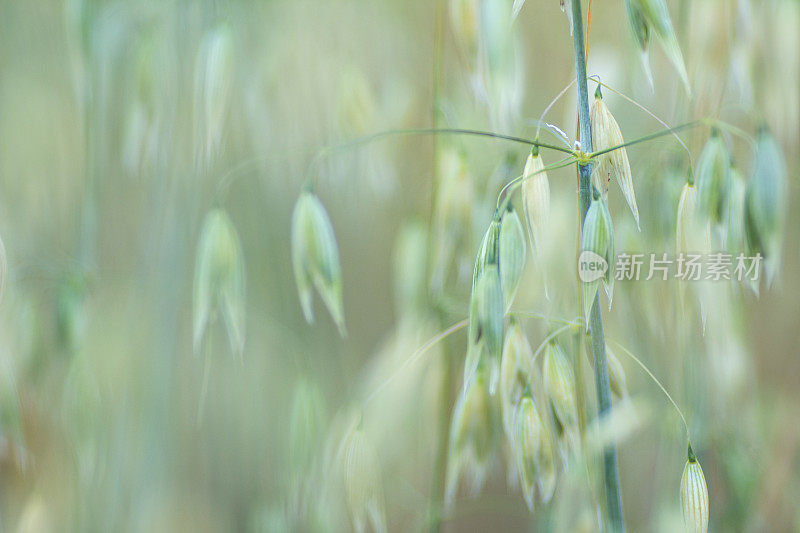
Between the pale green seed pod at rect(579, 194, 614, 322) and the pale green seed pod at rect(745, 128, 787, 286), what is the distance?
5.5 inches

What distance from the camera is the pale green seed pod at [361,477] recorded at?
406 millimetres

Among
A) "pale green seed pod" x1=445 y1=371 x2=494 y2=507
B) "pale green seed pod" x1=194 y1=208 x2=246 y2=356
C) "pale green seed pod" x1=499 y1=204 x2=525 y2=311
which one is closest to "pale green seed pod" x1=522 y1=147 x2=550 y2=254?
"pale green seed pod" x1=499 y1=204 x2=525 y2=311

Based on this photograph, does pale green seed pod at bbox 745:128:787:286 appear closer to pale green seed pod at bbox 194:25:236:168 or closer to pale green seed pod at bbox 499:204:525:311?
pale green seed pod at bbox 499:204:525:311

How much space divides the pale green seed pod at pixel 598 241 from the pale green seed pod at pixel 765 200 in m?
0.14

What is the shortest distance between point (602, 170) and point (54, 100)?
0.56 m

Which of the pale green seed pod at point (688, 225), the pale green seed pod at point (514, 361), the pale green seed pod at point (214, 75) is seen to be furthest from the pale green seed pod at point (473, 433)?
the pale green seed pod at point (214, 75)

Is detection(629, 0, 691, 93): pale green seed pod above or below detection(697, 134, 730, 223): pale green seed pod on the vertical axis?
above

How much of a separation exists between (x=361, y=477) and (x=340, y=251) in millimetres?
376

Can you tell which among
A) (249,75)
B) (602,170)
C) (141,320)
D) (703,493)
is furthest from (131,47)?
(703,493)

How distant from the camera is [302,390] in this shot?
0.52 metres

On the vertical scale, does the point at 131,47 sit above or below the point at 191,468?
above

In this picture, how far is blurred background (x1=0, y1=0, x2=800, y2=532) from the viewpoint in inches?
17.7

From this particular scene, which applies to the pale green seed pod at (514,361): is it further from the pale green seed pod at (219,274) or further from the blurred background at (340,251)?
the pale green seed pod at (219,274)

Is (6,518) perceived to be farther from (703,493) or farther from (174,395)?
(703,493)
